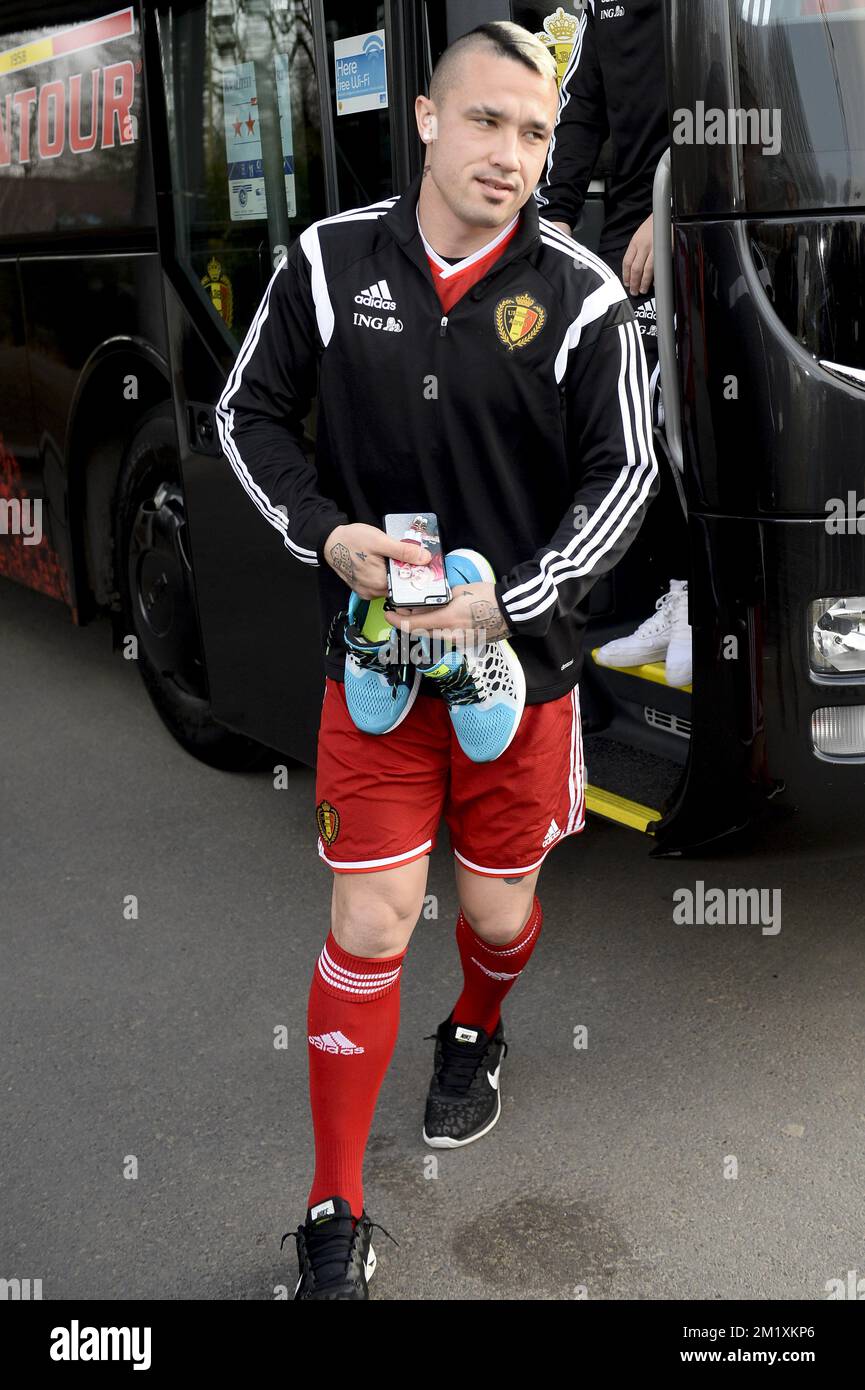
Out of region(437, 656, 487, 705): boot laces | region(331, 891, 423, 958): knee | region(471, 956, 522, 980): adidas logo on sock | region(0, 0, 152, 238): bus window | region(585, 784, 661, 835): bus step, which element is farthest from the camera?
region(0, 0, 152, 238): bus window

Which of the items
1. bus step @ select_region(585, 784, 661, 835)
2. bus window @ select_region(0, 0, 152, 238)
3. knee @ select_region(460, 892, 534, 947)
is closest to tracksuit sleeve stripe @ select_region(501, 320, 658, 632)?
knee @ select_region(460, 892, 534, 947)

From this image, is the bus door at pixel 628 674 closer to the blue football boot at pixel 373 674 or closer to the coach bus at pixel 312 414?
the coach bus at pixel 312 414

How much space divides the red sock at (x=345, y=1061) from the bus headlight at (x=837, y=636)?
97cm

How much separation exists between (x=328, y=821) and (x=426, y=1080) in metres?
0.83

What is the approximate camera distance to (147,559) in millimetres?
4820

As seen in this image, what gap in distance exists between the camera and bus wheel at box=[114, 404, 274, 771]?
4.61 meters

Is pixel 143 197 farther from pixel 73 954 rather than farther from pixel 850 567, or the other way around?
pixel 850 567

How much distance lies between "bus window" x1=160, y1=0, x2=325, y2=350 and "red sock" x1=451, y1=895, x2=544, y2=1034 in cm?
171

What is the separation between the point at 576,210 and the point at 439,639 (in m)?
1.67

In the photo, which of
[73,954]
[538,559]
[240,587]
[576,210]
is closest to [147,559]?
[240,587]

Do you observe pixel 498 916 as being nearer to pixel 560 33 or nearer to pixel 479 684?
pixel 479 684

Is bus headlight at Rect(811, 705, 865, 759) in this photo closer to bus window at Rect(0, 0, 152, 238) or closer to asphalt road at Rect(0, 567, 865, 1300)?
asphalt road at Rect(0, 567, 865, 1300)

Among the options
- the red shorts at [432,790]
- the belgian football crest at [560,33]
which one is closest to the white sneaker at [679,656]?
the red shorts at [432,790]

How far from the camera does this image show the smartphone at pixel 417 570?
2.32 meters
